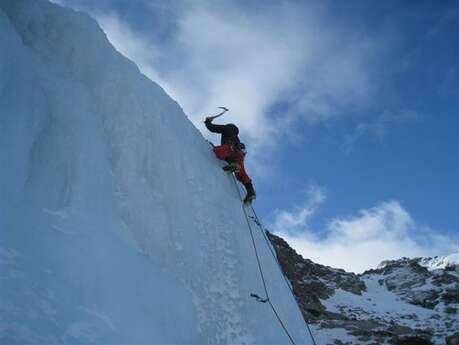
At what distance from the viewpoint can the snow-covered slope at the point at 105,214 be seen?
3.45m

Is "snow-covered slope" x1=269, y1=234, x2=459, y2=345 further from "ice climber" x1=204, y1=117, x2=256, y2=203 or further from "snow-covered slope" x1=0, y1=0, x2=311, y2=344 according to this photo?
"snow-covered slope" x1=0, y1=0, x2=311, y2=344

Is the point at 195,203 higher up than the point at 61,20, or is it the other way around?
the point at 61,20

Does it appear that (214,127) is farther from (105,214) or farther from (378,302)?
(378,302)

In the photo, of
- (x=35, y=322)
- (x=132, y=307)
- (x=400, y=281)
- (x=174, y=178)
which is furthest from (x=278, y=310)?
(x=400, y=281)

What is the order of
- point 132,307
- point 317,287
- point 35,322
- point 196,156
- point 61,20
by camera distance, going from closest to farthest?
point 35,322, point 132,307, point 61,20, point 196,156, point 317,287

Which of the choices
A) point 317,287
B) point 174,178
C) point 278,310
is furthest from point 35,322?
point 317,287

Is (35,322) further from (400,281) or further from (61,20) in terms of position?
(400,281)

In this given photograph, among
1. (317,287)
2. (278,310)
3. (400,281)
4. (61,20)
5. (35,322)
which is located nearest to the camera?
(35,322)

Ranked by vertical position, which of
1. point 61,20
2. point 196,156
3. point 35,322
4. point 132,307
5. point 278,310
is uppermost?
point 61,20

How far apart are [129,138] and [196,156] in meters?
1.41

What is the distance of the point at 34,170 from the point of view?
3.96 m

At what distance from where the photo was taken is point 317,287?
21219 millimetres

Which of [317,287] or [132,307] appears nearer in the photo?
[132,307]

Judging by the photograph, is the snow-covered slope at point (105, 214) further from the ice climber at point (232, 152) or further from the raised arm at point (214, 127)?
the raised arm at point (214, 127)
